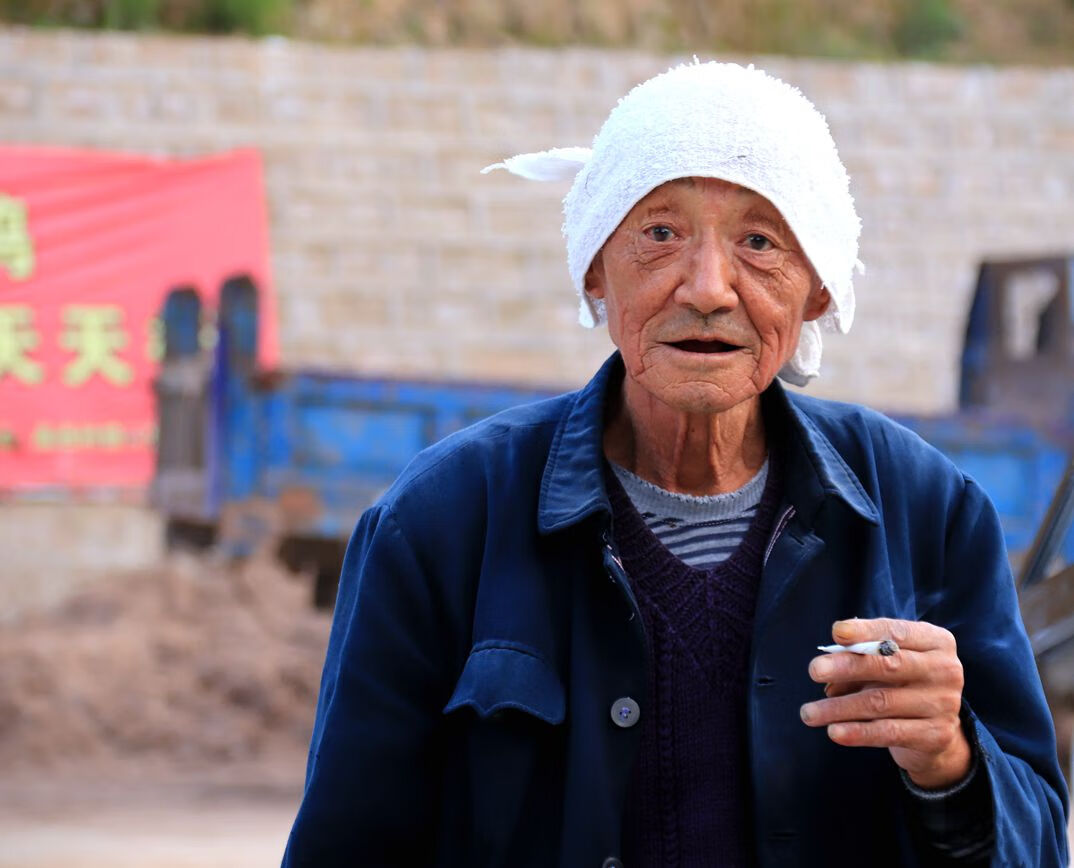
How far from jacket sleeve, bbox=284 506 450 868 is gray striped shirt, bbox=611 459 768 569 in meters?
0.27

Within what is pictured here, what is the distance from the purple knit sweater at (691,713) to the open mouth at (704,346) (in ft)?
0.68

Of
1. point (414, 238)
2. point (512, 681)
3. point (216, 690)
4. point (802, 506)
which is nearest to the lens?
point (512, 681)

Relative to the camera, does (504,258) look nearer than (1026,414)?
No

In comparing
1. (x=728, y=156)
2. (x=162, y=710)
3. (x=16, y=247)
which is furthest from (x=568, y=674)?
(x=16, y=247)

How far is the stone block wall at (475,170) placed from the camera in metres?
9.61

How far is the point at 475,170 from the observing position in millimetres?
10016

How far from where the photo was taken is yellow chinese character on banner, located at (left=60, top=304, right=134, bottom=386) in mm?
8688

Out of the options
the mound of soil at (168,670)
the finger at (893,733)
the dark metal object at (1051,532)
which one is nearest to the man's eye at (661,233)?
the finger at (893,733)

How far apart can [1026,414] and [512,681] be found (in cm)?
643

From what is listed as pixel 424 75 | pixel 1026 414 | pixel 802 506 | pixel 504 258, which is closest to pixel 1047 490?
pixel 1026 414

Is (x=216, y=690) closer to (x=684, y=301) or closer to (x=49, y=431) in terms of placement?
(x=49, y=431)

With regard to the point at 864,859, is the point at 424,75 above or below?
above

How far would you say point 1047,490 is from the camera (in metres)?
6.96

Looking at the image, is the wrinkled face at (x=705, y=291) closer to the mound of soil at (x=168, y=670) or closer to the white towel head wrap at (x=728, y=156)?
the white towel head wrap at (x=728, y=156)
